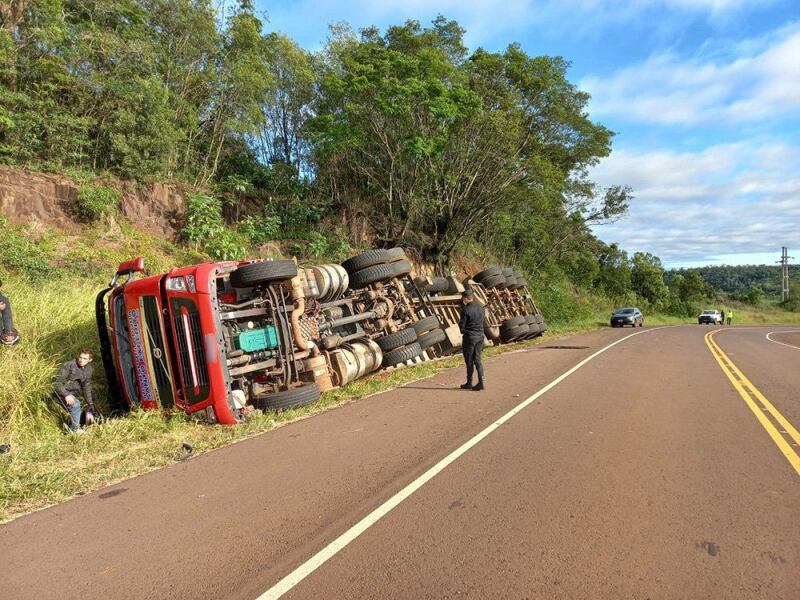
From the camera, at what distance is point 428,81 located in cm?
1959

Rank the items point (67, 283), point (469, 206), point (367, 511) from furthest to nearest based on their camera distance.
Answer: point (469, 206)
point (67, 283)
point (367, 511)

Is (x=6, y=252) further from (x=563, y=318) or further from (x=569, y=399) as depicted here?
(x=563, y=318)

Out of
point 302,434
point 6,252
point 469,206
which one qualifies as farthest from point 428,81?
point 302,434

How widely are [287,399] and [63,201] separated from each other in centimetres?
1149

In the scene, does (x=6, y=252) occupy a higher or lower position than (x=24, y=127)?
lower

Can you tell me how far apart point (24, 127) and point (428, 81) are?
13.1m

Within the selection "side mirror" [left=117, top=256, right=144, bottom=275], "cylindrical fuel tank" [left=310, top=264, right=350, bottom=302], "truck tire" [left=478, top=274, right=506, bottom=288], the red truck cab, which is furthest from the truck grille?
"truck tire" [left=478, top=274, right=506, bottom=288]

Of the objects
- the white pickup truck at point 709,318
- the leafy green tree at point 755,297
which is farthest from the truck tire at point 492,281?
the leafy green tree at point 755,297

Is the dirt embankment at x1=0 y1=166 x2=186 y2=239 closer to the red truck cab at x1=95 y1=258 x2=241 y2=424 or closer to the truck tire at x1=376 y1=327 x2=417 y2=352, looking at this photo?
the red truck cab at x1=95 y1=258 x2=241 y2=424

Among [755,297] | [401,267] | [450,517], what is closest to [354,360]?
[401,267]

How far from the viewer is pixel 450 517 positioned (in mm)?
3973

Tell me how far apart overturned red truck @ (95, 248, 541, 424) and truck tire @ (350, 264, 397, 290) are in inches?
33.1

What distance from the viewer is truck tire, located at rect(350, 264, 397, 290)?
36.7 ft

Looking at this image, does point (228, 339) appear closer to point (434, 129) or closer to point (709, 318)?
point (434, 129)
